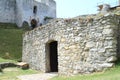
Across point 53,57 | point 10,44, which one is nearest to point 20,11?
point 10,44

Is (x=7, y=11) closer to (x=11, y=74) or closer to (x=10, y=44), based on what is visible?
(x=10, y=44)

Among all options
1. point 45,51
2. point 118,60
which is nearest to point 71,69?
point 118,60

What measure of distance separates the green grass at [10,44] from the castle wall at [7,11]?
7.08 metres

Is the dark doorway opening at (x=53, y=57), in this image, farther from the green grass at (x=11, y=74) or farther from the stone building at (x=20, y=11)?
the stone building at (x=20, y=11)

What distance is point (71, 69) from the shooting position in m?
11.5

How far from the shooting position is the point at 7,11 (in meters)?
40.8

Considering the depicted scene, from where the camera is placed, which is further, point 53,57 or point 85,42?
point 53,57

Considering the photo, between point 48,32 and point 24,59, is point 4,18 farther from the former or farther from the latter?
point 48,32

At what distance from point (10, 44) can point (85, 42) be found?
1782 cm

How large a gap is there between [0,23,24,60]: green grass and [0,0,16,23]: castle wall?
7.08 meters

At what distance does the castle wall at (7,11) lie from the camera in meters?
40.0

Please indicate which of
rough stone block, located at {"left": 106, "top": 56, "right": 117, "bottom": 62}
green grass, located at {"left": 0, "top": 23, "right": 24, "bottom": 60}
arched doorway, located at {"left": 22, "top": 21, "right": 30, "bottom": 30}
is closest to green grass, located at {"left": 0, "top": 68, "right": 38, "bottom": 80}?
rough stone block, located at {"left": 106, "top": 56, "right": 117, "bottom": 62}

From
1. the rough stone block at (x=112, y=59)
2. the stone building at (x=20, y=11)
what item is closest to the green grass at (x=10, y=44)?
the stone building at (x=20, y=11)

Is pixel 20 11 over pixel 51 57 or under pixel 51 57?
over
